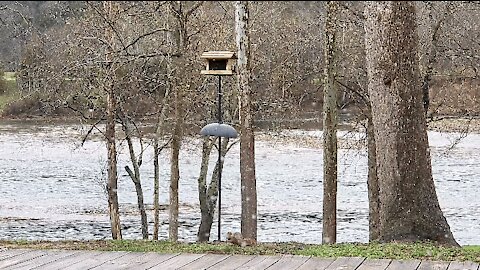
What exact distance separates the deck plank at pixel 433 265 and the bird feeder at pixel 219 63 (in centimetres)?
545

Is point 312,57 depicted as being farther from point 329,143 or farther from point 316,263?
point 316,263

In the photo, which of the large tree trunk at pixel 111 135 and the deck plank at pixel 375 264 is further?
the large tree trunk at pixel 111 135

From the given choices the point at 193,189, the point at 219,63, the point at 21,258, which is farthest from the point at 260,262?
the point at 193,189

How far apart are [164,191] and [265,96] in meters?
5.85

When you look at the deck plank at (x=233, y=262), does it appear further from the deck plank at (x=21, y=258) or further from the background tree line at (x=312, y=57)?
the background tree line at (x=312, y=57)

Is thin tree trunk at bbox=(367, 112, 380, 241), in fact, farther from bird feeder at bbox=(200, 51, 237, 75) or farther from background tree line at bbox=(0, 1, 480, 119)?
bird feeder at bbox=(200, 51, 237, 75)

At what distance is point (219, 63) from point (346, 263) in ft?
18.4

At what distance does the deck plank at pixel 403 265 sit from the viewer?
4.56m

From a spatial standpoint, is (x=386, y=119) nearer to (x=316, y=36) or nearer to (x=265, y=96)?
(x=316, y=36)

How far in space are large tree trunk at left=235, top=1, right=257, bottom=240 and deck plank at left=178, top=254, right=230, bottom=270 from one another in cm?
398

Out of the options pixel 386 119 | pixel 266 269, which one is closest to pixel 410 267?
pixel 266 269

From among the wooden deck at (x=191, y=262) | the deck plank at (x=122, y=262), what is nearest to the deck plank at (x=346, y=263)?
the wooden deck at (x=191, y=262)

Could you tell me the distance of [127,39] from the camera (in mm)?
12578

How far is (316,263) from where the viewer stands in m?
4.72
